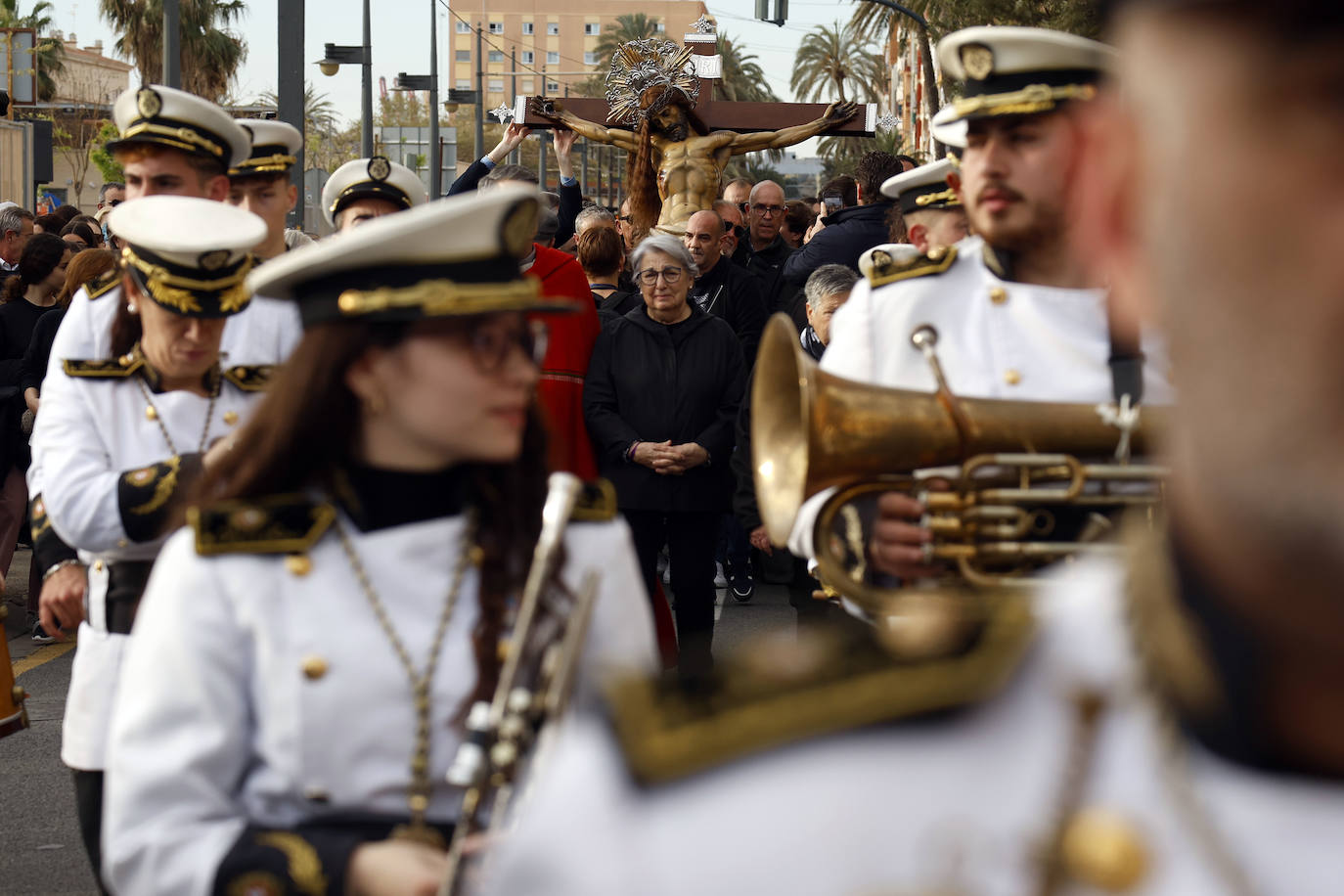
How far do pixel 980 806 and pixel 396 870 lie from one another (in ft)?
4.32

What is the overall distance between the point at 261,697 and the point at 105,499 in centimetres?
138

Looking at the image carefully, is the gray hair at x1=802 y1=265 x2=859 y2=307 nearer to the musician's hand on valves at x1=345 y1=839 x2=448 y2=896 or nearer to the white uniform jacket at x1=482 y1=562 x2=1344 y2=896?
the musician's hand on valves at x1=345 y1=839 x2=448 y2=896

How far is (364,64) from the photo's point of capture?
62.1ft

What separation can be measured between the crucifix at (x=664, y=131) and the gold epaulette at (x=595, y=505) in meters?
9.87

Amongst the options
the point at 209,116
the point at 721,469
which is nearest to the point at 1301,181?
the point at 209,116

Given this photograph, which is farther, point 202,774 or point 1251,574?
point 202,774

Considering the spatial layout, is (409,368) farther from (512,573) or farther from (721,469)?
(721,469)

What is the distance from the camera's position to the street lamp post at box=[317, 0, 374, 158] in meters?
18.3

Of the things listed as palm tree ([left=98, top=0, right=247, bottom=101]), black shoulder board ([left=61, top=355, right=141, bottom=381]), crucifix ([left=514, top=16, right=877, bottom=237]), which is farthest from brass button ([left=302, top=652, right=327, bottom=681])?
palm tree ([left=98, top=0, right=247, bottom=101])

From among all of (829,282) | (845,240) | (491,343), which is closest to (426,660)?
(491,343)

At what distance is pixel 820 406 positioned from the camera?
3.22 m

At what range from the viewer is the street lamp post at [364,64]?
1831 centimetres

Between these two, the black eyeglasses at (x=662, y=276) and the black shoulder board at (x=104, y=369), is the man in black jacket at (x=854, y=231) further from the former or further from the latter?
the black shoulder board at (x=104, y=369)

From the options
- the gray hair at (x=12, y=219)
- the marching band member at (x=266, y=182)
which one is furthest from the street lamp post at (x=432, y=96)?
the marching band member at (x=266, y=182)
